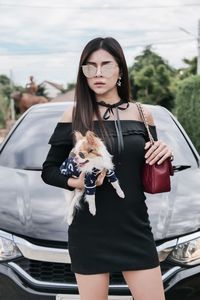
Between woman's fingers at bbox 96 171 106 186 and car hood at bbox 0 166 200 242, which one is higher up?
woman's fingers at bbox 96 171 106 186

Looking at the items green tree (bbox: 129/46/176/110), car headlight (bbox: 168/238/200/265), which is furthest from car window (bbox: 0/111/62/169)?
green tree (bbox: 129/46/176/110)

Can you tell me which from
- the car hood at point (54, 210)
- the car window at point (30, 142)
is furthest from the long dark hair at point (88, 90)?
the car window at point (30, 142)

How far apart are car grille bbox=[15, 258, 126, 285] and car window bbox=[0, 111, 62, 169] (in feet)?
4.19

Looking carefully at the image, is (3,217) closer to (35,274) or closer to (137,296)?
(35,274)

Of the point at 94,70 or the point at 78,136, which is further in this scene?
the point at 94,70

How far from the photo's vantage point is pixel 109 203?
2.04 meters

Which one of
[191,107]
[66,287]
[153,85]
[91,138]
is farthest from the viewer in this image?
[153,85]

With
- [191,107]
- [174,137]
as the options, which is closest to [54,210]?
[174,137]

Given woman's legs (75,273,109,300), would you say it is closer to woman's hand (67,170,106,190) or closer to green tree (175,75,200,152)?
woman's hand (67,170,106,190)

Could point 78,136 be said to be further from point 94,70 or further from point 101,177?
point 94,70

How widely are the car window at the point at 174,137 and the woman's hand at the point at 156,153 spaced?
175 centimetres

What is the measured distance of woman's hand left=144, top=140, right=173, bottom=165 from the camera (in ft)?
6.75

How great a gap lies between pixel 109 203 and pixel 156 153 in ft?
0.90

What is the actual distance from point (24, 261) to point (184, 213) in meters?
0.92
